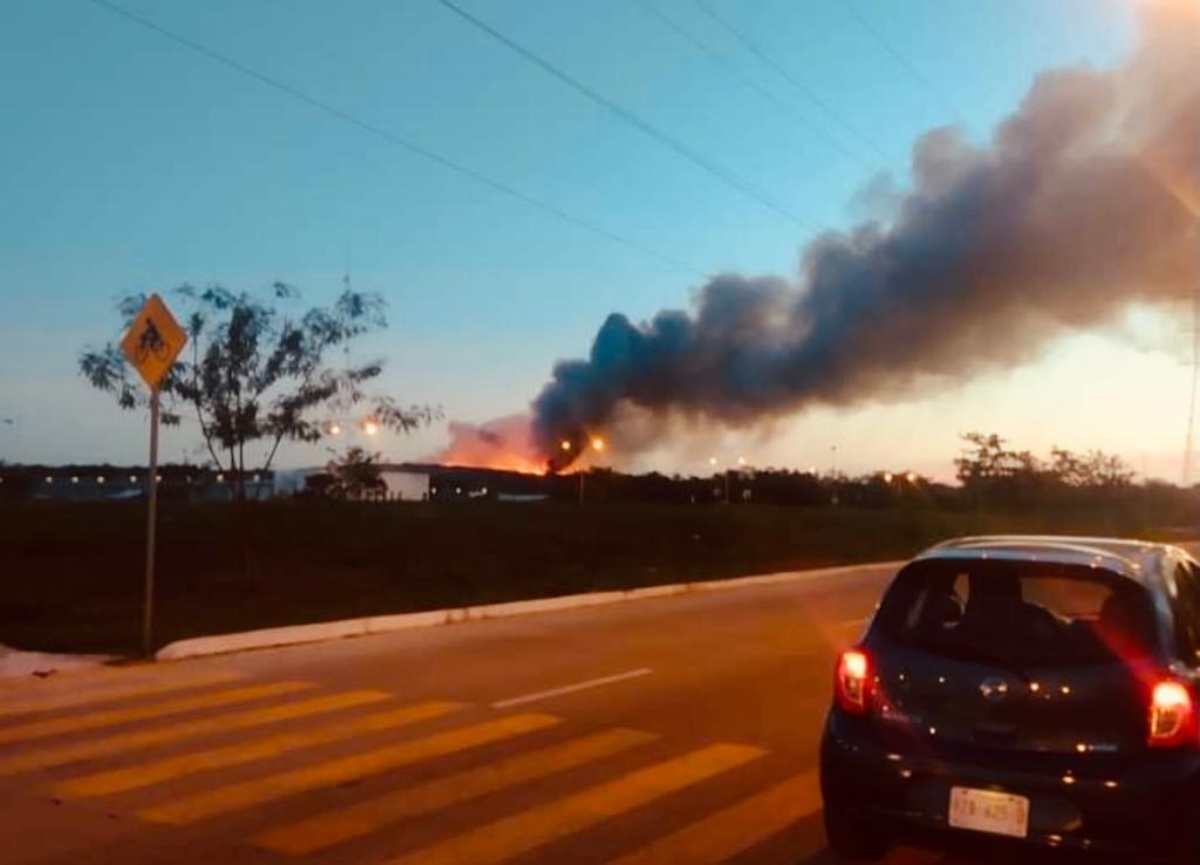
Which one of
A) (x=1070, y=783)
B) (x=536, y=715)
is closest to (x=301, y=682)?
(x=536, y=715)

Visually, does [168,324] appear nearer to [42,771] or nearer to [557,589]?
[42,771]

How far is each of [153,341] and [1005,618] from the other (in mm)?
9672

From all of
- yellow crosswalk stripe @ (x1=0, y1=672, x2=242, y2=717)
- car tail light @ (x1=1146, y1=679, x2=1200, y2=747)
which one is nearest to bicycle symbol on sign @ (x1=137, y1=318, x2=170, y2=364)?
yellow crosswalk stripe @ (x1=0, y1=672, x2=242, y2=717)

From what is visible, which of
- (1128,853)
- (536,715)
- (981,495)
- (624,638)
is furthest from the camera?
(981,495)

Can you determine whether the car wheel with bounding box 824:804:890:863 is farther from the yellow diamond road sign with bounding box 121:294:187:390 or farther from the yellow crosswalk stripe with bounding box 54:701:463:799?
the yellow diamond road sign with bounding box 121:294:187:390

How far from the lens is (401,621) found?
16656 mm

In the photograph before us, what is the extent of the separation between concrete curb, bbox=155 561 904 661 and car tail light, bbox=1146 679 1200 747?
10146mm

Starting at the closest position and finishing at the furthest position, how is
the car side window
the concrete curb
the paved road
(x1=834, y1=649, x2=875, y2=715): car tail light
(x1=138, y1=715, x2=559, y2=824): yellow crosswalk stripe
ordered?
the car side window < (x1=834, y1=649, x2=875, y2=715): car tail light < the paved road < (x1=138, y1=715, x2=559, y2=824): yellow crosswalk stripe < the concrete curb

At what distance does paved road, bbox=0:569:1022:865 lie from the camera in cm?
652

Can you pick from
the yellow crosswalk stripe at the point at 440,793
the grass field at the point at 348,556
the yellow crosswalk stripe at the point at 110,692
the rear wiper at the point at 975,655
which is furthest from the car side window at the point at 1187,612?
the grass field at the point at 348,556

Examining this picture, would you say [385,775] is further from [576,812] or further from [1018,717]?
[1018,717]

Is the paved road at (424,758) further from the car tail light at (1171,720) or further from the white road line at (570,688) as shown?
the car tail light at (1171,720)

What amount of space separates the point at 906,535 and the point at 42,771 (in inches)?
1731

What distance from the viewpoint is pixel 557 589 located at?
878 inches
